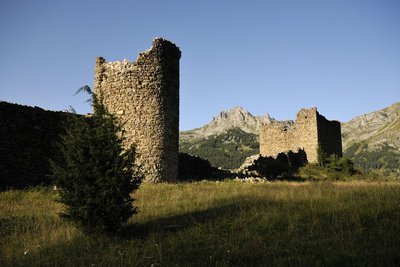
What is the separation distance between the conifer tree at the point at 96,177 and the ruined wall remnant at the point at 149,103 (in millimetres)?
7381

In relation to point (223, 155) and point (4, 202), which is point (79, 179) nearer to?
point (4, 202)

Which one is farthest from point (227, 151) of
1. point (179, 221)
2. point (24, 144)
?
point (179, 221)

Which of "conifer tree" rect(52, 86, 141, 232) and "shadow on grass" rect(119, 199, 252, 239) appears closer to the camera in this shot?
"conifer tree" rect(52, 86, 141, 232)

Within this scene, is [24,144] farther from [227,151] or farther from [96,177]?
[227,151]

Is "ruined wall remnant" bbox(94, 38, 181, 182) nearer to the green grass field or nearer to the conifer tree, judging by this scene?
the green grass field

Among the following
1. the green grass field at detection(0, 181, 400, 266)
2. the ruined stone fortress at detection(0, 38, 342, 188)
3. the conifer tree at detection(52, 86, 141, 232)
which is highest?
the ruined stone fortress at detection(0, 38, 342, 188)

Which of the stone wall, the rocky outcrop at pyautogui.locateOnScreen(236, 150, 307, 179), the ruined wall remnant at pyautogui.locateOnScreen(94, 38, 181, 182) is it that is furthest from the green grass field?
the rocky outcrop at pyautogui.locateOnScreen(236, 150, 307, 179)

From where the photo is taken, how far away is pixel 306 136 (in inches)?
1232

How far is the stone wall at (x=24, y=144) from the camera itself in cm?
1366

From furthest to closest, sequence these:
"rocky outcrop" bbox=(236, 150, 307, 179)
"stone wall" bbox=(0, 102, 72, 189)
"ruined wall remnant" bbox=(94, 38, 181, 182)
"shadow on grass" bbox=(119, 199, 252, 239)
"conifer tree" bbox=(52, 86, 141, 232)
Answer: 1. "rocky outcrop" bbox=(236, 150, 307, 179)
2. "ruined wall remnant" bbox=(94, 38, 181, 182)
3. "stone wall" bbox=(0, 102, 72, 189)
4. "shadow on grass" bbox=(119, 199, 252, 239)
5. "conifer tree" bbox=(52, 86, 141, 232)

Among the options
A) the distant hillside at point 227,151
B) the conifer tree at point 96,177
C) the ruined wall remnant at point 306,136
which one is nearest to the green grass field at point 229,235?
the conifer tree at point 96,177

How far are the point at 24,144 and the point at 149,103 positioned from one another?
515 cm

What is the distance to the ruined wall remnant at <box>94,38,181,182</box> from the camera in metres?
15.2

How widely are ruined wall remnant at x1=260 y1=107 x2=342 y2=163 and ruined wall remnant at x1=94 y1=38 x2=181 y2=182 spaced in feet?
57.7
